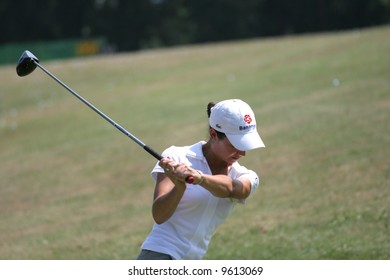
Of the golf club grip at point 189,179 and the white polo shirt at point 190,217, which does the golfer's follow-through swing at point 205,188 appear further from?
the golf club grip at point 189,179

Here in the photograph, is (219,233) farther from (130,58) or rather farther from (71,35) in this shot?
(71,35)

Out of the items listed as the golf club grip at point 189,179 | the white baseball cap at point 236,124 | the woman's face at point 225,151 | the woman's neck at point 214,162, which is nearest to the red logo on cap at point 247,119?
the white baseball cap at point 236,124

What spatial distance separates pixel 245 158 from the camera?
60.7ft

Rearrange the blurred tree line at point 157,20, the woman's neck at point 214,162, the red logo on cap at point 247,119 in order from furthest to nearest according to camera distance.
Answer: the blurred tree line at point 157,20 < the woman's neck at point 214,162 < the red logo on cap at point 247,119

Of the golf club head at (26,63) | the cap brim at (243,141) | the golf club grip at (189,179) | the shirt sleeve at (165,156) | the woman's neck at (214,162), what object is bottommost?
the woman's neck at (214,162)

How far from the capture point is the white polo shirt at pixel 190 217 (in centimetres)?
586

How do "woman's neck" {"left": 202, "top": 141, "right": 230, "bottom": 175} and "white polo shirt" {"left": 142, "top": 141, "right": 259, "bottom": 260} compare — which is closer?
"white polo shirt" {"left": 142, "top": 141, "right": 259, "bottom": 260}

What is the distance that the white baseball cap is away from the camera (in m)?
5.78

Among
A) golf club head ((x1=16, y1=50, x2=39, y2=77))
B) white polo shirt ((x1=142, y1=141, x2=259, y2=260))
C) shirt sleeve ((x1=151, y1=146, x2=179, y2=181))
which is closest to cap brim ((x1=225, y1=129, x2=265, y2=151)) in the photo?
white polo shirt ((x1=142, y1=141, x2=259, y2=260))

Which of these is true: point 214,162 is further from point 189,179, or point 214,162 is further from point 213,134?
point 189,179

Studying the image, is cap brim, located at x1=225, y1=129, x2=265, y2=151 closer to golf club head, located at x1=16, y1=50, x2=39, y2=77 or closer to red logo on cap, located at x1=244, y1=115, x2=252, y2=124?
red logo on cap, located at x1=244, y1=115, x2=252, y2=124

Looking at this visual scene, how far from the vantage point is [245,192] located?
5.86m

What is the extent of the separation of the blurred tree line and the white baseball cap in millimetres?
80630
